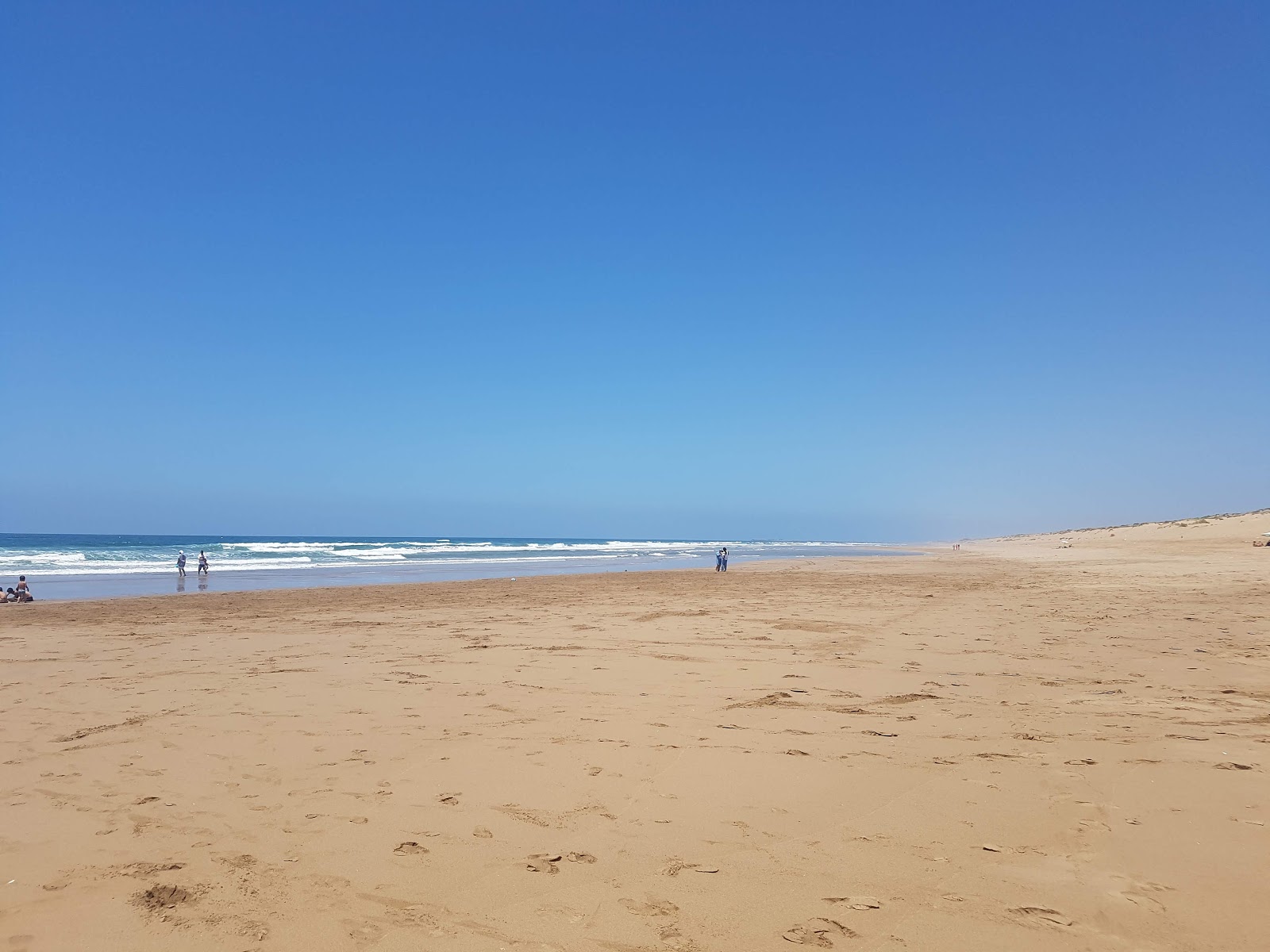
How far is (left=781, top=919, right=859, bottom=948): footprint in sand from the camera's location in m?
2.77

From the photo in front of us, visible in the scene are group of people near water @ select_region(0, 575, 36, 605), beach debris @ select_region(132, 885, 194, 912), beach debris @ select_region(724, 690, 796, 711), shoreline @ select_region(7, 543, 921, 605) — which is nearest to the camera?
beach debris @ select_region(132, 885, 194, 912)

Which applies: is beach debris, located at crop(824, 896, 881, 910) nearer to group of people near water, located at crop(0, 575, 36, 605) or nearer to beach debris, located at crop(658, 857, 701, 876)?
beach debris, located at crop(658, 857, 701, 876)

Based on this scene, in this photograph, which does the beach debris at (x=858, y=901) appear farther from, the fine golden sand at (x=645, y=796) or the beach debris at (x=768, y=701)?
the beach debris at (x=768, y=701)

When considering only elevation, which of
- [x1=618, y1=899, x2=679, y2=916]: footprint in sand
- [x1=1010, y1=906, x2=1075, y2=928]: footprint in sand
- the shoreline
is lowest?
the shoreline

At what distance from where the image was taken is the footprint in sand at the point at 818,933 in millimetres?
2770

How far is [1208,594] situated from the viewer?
14242mm

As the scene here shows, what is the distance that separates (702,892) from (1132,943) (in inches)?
65.6

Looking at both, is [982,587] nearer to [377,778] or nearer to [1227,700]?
[1227,700]

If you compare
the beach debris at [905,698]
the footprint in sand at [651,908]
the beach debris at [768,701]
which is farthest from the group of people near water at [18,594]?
the footprint in sand at [651,908]

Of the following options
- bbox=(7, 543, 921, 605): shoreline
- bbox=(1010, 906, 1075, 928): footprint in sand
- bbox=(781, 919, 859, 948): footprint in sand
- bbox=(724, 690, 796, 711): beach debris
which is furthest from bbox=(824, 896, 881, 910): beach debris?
bbox=(7, 543, 921, 605): shoreline

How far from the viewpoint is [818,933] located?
2.83 meters

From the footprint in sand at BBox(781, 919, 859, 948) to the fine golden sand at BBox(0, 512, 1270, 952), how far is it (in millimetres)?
12

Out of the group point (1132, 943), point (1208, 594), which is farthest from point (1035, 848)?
point (1208, 594)

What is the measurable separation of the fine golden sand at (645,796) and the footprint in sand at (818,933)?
0.04 ft
